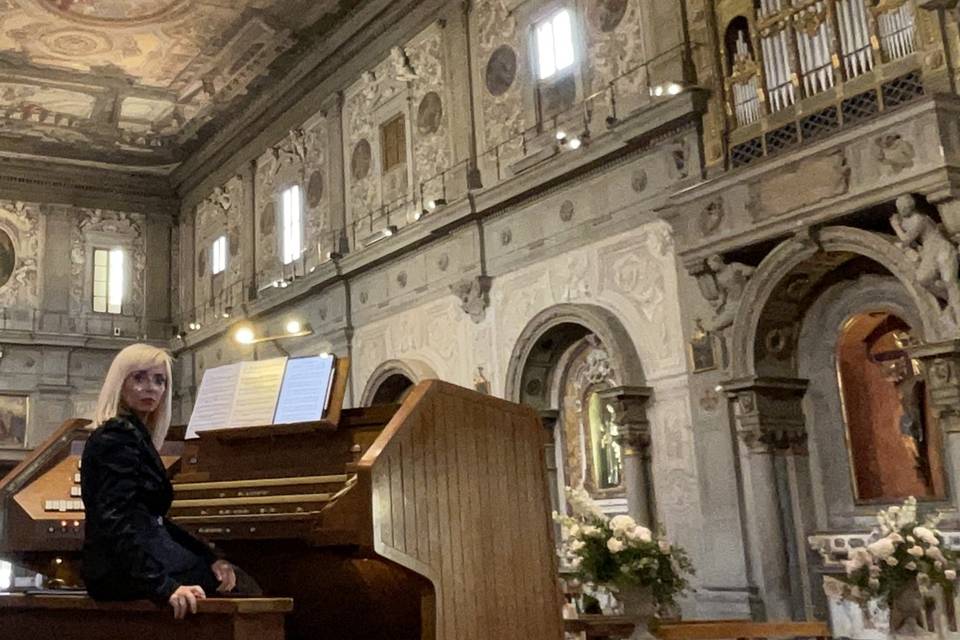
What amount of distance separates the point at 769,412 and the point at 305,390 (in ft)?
15.3

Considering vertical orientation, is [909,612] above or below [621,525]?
below

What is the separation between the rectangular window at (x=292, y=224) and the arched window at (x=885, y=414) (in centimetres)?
1003

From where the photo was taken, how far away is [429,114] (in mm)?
13812

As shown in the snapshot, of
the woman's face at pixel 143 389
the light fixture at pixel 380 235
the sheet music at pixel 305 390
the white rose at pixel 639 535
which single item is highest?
the light fixture at pixel 380 235

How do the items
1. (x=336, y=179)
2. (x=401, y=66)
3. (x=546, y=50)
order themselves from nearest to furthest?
(x=546, y=50) < (x=401, y=66) < (x=336, y=179)

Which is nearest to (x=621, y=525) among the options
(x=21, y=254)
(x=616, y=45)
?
(x=616, y=45)

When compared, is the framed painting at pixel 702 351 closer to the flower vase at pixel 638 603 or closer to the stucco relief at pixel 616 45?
the stucco relief at pixel 616 45

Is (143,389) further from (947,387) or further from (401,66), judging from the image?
(401,66)

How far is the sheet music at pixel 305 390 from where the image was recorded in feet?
18.5

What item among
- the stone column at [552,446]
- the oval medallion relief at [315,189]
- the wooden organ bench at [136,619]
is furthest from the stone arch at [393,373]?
the wooden organ bench at [136,619]

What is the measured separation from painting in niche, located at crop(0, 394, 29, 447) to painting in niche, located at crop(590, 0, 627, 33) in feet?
45.9

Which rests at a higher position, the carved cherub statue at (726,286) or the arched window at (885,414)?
the carved cherub statue at (726,286)

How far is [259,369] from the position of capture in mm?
6117

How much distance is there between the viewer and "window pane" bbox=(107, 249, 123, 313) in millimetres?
20984
